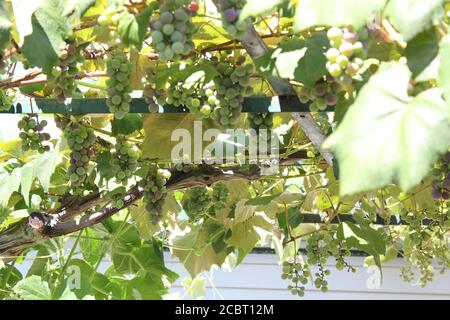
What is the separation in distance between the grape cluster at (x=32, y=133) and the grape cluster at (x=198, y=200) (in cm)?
42

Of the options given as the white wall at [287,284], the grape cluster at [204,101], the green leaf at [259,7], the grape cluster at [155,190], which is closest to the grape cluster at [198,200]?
the grape cluster at [155,190]

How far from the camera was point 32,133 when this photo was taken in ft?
4.93

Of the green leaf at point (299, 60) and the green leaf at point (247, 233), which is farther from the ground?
the green leaf at point (247, 233)

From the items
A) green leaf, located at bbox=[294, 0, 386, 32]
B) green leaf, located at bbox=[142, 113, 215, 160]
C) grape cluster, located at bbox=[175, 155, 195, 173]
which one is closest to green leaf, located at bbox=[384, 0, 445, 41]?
green leaf, located at bbox=[294, 0, 386, 32]

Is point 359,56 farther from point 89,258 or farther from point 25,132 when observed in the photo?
point 89,258

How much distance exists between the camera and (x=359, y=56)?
851 mm

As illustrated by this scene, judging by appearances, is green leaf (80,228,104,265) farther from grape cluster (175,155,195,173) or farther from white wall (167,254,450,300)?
A: white wall (167,254,450,300)

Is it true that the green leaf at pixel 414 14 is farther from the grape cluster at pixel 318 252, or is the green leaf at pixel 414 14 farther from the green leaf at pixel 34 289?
the green leaf at pixel 34 289

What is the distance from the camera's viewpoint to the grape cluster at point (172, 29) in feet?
3.07

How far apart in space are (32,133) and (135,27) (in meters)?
0.63

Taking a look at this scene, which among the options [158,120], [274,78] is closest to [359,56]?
[274,78]

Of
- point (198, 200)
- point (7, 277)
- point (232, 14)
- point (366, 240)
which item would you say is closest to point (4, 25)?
point (232, 14)

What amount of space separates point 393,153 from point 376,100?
9 cm

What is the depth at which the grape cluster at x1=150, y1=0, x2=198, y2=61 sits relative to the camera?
935 mm
